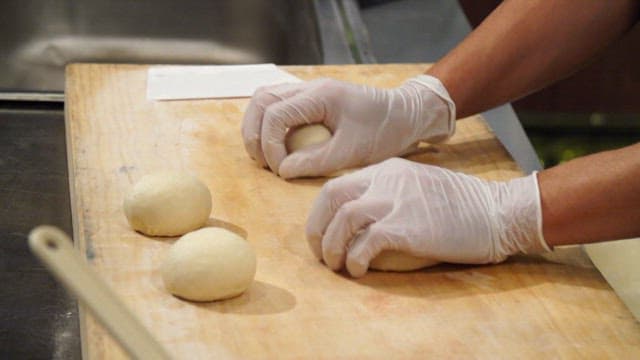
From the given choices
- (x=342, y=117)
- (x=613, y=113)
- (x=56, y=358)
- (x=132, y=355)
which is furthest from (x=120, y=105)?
(x=613, y=113)

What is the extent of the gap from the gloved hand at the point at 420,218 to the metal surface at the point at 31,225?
→ 423 millimetres

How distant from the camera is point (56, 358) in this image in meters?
1.48

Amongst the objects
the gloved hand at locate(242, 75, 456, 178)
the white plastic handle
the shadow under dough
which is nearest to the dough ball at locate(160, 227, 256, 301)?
the shadow under dough

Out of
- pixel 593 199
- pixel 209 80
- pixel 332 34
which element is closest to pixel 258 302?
pixel 593 199

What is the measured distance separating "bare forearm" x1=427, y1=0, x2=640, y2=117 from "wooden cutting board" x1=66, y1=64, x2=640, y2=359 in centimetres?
15

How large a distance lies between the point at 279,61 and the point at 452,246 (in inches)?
53.4

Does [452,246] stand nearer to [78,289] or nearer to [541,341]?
[541,341]

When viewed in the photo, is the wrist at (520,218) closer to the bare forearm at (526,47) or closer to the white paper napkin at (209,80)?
the bare forearm at (526,47)

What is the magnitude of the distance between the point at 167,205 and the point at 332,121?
41 centimetres

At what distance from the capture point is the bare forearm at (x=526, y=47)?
1.90m

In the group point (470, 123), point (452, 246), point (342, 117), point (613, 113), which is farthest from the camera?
point (613, 113)

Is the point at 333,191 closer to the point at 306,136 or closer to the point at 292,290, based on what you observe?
the point at 292,290

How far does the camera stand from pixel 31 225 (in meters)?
1.82

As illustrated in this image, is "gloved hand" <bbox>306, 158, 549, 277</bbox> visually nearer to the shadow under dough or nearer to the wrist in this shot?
the wrist
